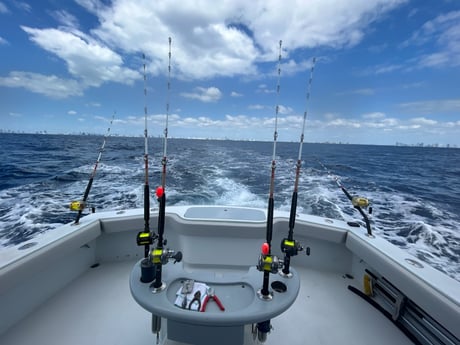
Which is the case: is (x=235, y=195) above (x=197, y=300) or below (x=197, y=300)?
below

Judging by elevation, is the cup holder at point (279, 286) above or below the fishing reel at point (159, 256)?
below

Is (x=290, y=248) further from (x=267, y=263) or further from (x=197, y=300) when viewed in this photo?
(x=197, y=300)

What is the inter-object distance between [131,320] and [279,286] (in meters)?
1.25

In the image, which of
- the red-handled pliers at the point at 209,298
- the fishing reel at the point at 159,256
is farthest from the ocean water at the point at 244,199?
the fishing reel at the point at 159,256

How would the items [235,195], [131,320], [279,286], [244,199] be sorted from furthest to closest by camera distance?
[235,195] → [244,199] → [131,320] → [279,286]

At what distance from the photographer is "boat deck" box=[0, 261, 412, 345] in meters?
1.62

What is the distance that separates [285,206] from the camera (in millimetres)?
6113

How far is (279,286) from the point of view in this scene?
1398mm

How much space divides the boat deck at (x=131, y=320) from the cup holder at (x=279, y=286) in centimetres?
57

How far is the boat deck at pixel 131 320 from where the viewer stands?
1616mm

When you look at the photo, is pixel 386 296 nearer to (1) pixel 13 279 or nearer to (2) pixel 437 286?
(2) pixel 437 286

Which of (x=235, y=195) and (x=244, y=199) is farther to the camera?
(x=235, y=195)

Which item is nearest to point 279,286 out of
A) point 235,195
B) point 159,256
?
point 159,256

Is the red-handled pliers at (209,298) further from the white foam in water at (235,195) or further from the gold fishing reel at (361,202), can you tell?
the white foam in water at (235,195)
